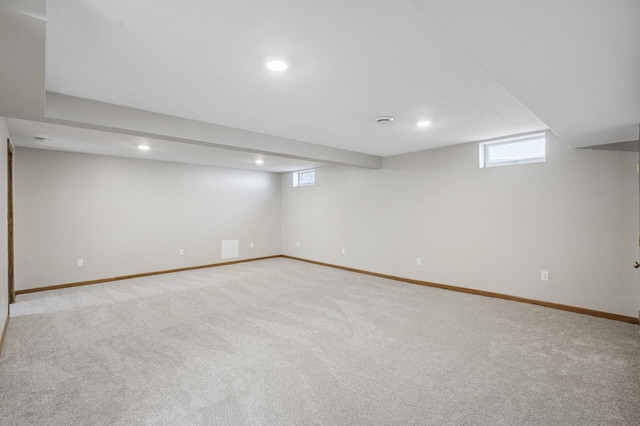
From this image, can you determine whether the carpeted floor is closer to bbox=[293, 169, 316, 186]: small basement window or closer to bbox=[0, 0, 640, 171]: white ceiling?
bbox=[0, 0, 640, 171]: white ceiling

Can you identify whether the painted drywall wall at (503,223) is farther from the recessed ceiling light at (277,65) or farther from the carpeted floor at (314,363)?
the recessed ceiling light at (277,65)

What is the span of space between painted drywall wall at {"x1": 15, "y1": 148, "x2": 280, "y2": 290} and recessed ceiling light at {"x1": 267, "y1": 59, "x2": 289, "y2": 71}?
5.07 metres

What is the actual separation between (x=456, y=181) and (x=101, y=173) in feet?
20.7

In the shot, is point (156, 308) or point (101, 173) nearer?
point (156, 308)

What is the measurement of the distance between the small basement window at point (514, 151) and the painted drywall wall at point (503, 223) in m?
0.12

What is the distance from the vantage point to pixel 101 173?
571 cm

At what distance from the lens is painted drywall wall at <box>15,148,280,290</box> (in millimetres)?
5066

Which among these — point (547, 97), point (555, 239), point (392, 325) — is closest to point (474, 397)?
point (392, 325)

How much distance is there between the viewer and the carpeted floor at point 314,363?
1.99 m

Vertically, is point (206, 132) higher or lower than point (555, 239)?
higher

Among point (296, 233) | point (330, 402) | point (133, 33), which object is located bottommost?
point (330, 402)

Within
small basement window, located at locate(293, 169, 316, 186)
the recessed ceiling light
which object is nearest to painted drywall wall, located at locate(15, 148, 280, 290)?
small basement window, located at locate(293, 169, 316, 186)

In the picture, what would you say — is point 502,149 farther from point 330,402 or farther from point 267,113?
point 330,402

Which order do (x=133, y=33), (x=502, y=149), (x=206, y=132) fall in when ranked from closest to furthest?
1. (x=133, y=33)
2. (x=206, y=132)
3. (x=502, y=149)
